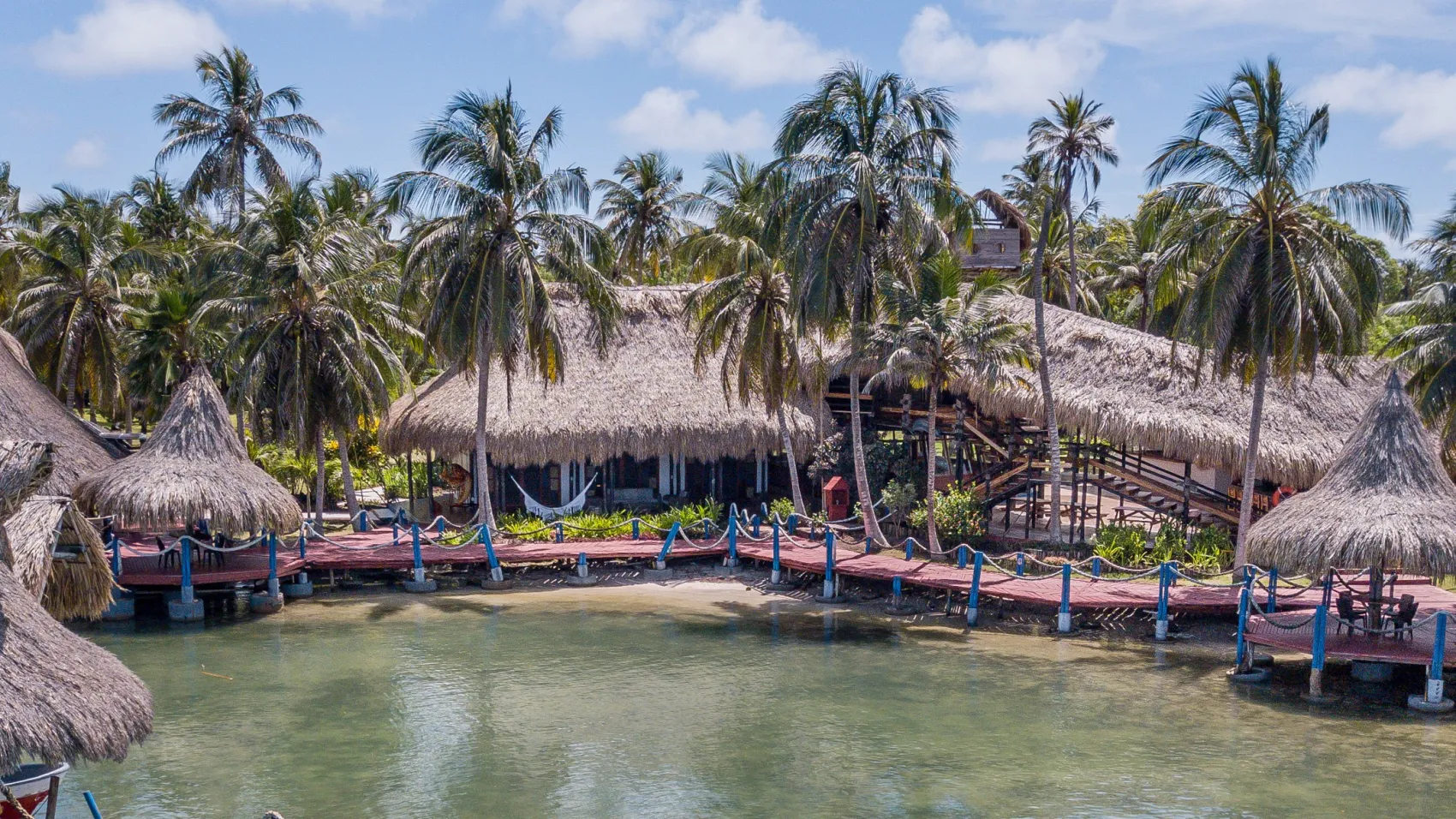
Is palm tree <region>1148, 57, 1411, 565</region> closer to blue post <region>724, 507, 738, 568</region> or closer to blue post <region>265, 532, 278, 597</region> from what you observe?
blue post <region>724, 507, 738, 568</region>

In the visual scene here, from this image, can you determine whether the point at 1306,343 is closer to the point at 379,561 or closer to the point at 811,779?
the point at 811,779

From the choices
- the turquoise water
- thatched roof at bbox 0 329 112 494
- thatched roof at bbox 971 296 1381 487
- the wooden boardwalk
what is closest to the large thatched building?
the wooden boardwalk

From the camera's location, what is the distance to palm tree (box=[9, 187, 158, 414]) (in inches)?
1195

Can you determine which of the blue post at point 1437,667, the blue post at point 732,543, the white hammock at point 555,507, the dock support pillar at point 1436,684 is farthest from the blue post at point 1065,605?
the white hammock at point 555,507

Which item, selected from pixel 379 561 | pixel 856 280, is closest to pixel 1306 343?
pixel 856 280

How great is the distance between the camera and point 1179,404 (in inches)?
945

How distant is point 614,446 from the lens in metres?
26.8

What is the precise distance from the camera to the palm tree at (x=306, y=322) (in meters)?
24.4

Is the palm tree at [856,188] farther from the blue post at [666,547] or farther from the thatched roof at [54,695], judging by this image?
the thatched roof at [54,695]

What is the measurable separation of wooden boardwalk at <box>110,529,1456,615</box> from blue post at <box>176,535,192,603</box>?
0.17 m

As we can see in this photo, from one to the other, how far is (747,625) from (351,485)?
35.3 feet

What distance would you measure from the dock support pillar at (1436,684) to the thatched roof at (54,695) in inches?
615

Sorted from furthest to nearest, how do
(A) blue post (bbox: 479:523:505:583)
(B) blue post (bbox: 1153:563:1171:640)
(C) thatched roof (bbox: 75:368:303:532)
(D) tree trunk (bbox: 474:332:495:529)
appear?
(D) tree trunk (bbox: 474:332:495:529) → (A) blue post (bbox: 479:523:505:583) → (C) thatched roof (bbox: 75:368:303:532) → (B) blue post (bbox: 1153:563:1171:640)

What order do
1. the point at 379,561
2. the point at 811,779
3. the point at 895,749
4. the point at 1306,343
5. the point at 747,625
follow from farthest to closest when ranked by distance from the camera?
the point at 379,561, the point at 747,625, the point at 1306,343, the point at 895,749, the point at 811,779
